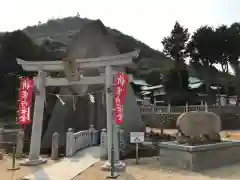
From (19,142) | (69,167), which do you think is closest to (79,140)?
(19,142)

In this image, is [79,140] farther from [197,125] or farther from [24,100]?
[197,125]

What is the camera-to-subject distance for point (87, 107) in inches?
741

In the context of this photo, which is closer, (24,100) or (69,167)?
(69,167)

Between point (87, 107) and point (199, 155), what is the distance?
10138 mm

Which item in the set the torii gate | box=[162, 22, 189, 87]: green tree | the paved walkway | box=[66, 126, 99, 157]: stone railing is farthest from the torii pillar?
box=[162, 22, 189, 87]: green tree

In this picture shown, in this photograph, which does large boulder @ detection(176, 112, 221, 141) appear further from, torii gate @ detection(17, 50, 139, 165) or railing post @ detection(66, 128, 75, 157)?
railing post @ detection(66, 128, 75, 157)

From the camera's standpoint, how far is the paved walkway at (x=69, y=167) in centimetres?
892

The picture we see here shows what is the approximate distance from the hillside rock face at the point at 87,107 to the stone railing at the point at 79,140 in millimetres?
1840

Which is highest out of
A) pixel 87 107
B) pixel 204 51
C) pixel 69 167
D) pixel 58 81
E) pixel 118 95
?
pixel 204 51

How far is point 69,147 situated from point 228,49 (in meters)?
36.3

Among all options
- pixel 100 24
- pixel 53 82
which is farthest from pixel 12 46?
pixel 53 82

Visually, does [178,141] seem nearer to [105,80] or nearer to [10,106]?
[105,80]

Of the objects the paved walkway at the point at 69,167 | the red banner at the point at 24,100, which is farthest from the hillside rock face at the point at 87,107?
the red banner at the point at 24,100

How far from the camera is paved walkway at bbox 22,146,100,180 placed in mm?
8920
